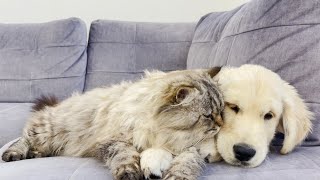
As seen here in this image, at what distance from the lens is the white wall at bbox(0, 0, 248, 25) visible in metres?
3.34

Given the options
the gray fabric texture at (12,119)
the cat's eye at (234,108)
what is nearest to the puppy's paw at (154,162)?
the cat's eye at (234,108)

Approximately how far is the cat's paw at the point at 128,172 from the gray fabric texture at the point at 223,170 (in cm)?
4

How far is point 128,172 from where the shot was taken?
1.11m

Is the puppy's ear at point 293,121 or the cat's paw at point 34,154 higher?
the puppy's ear at point 293,121

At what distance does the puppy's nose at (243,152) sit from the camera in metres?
1.16

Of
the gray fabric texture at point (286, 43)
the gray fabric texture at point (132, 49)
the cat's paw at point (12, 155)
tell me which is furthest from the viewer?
the gray fabric texture at point (132, 49)

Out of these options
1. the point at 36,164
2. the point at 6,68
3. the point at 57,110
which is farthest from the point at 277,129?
the point at 6,68

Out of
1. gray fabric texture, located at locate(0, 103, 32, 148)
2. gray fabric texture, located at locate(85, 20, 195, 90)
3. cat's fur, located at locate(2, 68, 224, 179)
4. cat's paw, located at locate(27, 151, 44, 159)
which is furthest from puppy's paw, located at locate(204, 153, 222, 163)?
gray fabric texture, located at locate(85, 20, 195, 90)

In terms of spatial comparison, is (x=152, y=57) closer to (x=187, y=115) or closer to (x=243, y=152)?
(x=187, y=115)

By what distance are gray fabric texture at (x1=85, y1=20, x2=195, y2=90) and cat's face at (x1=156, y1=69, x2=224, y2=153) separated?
1.41 meters

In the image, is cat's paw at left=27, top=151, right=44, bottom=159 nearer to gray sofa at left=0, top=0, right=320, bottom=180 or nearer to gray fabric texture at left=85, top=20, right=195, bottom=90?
gray sofa at left=0, top=0, right=320, bottom=180

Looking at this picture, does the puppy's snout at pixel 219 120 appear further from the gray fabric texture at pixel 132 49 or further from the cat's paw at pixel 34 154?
the gray fabric texture at pixel 132 49

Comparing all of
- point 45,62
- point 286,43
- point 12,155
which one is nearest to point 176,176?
point 286,43

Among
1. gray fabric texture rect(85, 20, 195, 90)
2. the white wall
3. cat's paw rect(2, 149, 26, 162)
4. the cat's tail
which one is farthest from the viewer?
the white wall
